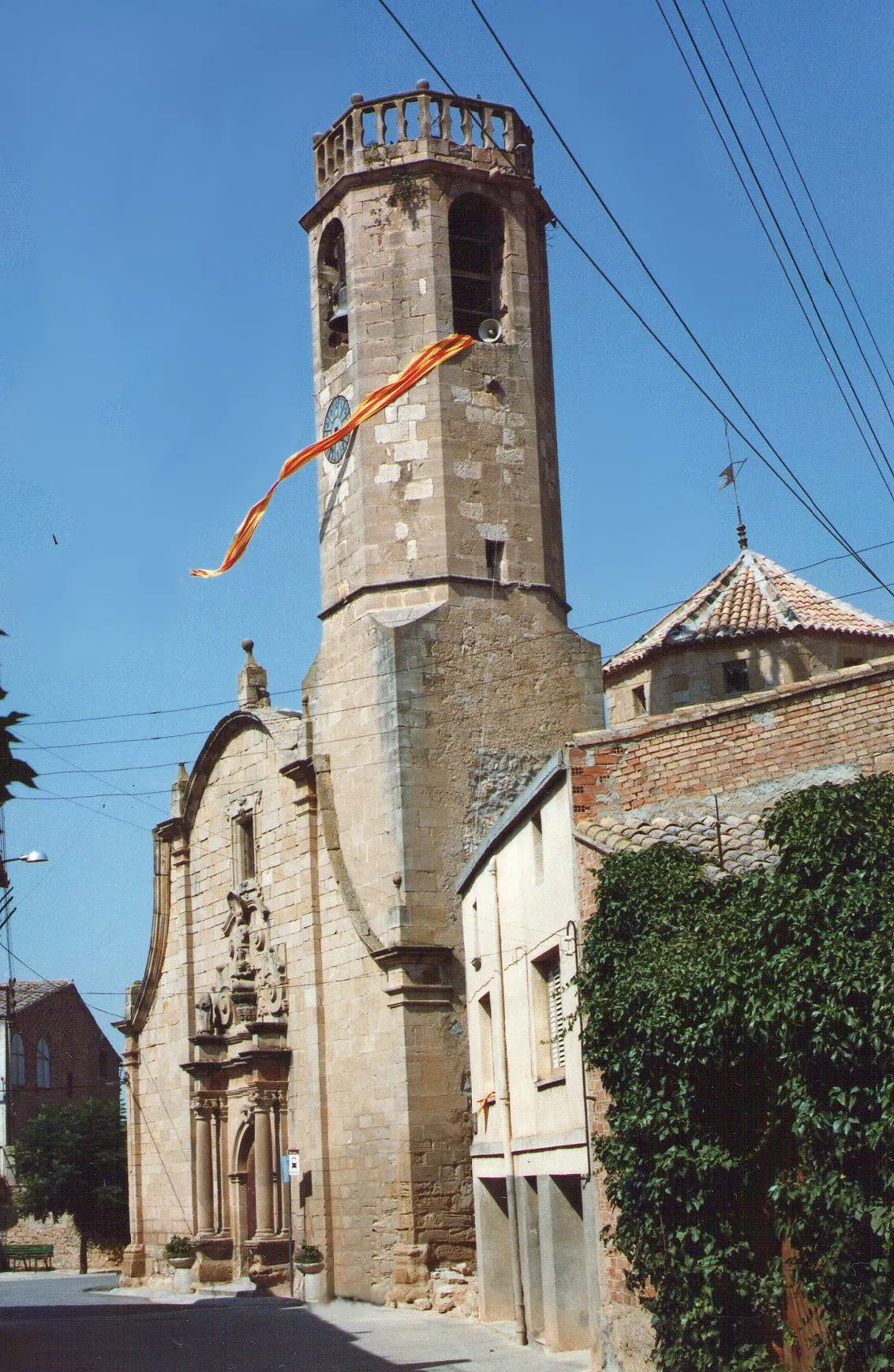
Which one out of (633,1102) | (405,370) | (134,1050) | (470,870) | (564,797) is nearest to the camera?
(633,1102)

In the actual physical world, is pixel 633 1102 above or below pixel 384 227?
below

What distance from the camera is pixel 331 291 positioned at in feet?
96.3

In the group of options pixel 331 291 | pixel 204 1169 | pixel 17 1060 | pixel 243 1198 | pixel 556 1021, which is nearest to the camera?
pixel 556 1021

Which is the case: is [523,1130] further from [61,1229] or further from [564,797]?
[61,1229]

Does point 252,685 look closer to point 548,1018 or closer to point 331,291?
point 331,291

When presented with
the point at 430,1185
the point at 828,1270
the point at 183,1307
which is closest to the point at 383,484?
the point at 430,1185

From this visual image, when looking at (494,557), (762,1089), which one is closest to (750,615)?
(494,557)

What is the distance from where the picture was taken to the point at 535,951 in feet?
61.0

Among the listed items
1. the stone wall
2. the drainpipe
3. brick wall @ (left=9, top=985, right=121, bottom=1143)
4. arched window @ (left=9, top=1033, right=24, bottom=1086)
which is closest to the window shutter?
the drainpipe

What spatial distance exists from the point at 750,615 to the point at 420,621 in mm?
6500

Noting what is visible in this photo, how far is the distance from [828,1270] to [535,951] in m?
6.06

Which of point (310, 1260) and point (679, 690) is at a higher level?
point (679, 690)

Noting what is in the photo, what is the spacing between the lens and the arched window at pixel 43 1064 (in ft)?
197

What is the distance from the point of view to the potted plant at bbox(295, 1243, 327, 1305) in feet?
85.1
